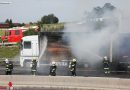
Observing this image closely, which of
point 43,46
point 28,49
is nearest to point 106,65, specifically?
point 43,46

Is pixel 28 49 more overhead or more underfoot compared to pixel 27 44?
more underfoot

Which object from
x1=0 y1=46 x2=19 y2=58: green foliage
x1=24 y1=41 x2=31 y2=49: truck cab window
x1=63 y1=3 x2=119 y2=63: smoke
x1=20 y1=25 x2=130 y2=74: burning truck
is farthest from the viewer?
x1=0 y1=46 x2=19 y2=58: green foliage

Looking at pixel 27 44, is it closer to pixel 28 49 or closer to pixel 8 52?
pixel 28 49

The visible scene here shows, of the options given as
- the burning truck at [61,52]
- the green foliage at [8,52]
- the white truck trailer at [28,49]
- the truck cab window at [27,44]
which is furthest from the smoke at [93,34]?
the green foliage at [8,52]

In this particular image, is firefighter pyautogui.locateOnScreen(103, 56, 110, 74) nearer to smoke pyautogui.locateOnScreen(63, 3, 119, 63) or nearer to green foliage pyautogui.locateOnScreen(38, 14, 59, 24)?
smoke pyautogui.locateOnScreen(63, 3, 119, 63)

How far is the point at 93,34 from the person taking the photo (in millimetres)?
33625

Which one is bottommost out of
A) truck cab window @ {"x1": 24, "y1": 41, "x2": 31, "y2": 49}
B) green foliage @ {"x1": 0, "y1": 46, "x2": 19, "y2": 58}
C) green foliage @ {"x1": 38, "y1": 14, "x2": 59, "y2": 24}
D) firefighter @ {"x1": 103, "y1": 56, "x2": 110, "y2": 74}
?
green foliage @ {"x1": 0, "y1": 46, "x2": 19, "y2": 58}

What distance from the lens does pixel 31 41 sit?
40969mm

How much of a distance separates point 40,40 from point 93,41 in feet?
20.9

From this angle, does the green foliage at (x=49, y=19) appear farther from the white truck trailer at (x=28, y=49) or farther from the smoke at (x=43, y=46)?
the smoke at (x=43, y=46)

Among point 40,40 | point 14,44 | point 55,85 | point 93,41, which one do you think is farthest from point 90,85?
point 14,44

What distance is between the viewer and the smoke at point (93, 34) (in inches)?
1241

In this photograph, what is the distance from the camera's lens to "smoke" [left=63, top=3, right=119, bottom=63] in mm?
31531

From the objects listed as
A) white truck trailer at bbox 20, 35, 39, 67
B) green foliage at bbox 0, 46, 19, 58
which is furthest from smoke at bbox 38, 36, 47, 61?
green foliage at bbox 0, 46, 19, 58
